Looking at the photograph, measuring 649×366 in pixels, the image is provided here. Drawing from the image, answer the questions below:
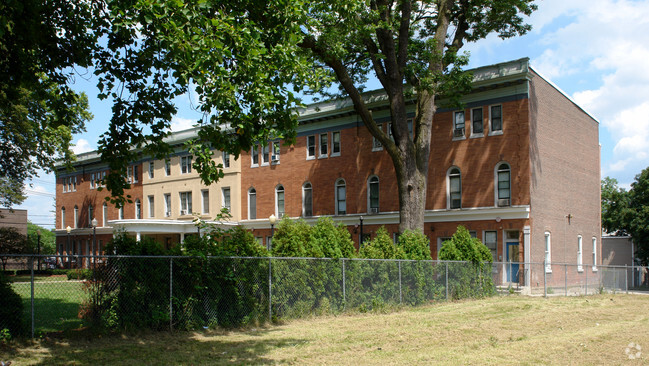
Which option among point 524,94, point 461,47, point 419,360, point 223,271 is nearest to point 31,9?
point 223,271

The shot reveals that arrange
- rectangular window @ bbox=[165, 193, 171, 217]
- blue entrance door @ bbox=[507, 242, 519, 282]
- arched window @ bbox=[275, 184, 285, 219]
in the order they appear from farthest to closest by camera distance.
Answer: rectangular window @ bbox=[165, 193, 171, 217]
arched window @ bbox=[275, 184, 285, 219]
blue entrance door @ bbox=[507, 242, 519, 282]

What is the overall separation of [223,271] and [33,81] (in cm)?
621

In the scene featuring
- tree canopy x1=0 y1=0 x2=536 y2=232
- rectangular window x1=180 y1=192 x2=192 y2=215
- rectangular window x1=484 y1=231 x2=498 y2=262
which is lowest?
rectangular window x1=484 y1=231 x2=498 y2=262

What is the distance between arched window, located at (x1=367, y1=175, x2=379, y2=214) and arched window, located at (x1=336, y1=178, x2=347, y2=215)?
2184 millimetres

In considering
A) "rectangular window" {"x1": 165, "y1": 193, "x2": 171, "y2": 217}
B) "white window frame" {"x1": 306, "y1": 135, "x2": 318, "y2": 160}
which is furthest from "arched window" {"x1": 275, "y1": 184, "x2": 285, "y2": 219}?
"rectangular window" {"x1": 165, "y1": 193, "x2": 171, "y2": 217}

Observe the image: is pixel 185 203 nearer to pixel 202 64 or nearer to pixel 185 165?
pixel 185 165

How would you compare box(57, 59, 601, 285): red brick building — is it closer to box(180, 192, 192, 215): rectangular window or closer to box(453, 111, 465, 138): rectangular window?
box(453, 111, 465, 138): rectangular window

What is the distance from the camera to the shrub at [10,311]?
11.9 m

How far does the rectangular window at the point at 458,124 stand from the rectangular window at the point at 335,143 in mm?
9480

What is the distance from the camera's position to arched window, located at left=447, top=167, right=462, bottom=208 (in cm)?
3534

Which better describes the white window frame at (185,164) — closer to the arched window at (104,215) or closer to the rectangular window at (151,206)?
the rectangular window at (151,206)

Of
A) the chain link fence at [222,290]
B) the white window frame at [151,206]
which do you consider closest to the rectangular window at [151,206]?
the white window frame at [151,206]

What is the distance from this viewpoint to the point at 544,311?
19328 millimetres

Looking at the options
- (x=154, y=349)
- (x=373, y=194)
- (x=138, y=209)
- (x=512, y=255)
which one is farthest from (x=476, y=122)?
(x=138, y=209)
